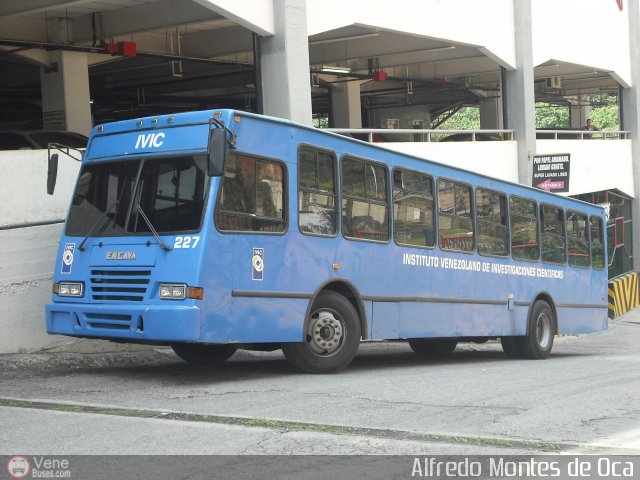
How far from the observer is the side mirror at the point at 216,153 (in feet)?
30.2

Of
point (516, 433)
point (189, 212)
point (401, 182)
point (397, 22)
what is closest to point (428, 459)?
point (516, 433)

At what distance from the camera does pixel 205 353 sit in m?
11.8

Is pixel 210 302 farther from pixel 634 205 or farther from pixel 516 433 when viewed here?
pixel 634 205

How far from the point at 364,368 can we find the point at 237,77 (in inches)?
702

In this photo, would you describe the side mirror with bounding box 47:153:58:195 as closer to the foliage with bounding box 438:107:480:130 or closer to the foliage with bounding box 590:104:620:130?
the foliage with bounding box 590:104:620:130

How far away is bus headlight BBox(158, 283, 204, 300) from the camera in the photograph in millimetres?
9203

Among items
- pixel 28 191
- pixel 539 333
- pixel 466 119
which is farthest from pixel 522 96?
pixel 466 119

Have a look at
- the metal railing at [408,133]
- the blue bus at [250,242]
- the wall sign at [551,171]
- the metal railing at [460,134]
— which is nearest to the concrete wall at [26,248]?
the blue bus at [250,242]

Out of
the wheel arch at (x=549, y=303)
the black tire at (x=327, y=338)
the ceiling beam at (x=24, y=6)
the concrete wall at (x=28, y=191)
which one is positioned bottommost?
the wheel arch at (x=549, y=303)

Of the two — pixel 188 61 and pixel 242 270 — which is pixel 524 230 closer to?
pixel 242 270

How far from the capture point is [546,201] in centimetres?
1689

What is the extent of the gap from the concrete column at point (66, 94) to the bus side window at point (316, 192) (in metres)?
12.6

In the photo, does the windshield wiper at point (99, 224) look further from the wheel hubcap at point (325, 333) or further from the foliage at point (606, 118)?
the foliage at point (606, 118)

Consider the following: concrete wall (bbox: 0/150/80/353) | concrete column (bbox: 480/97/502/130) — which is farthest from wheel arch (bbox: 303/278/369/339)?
concrete column (bbox: 480/97/502/130)
